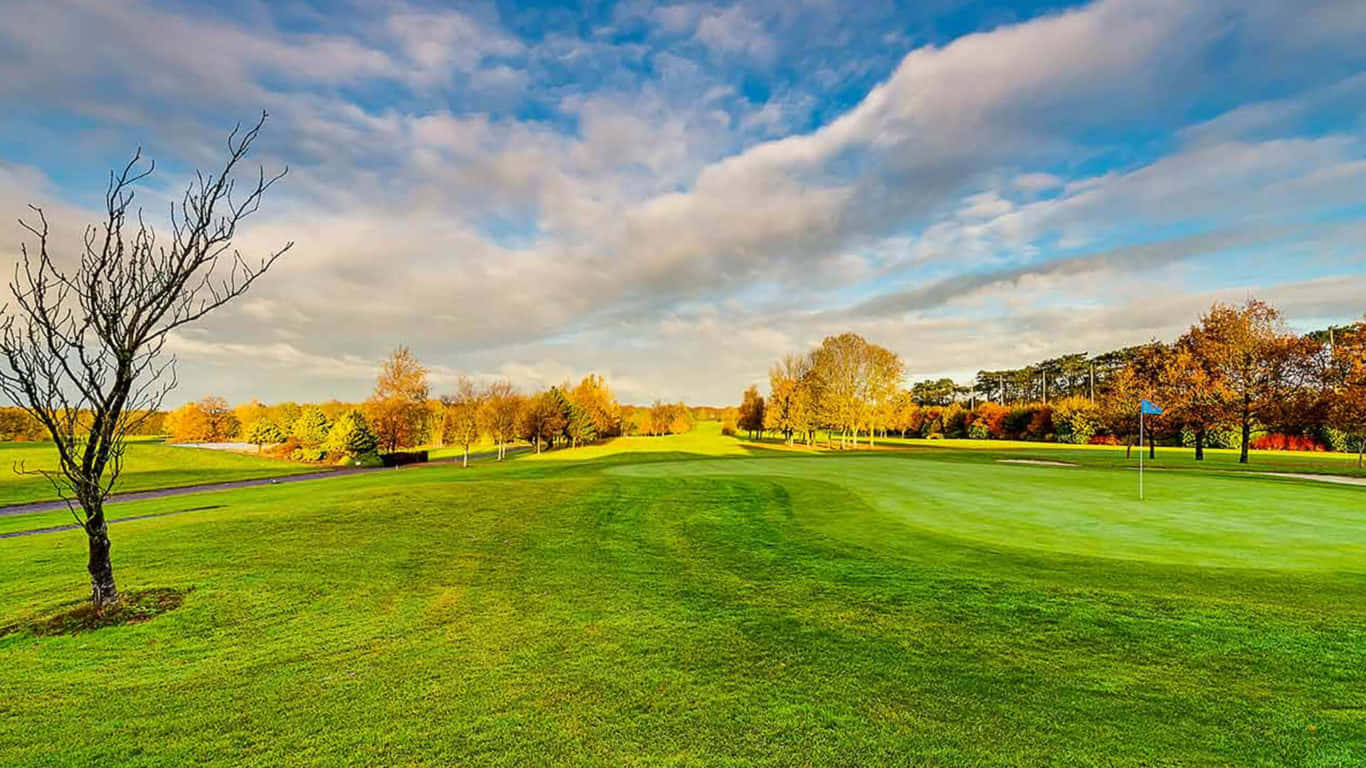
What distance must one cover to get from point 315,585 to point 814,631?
7.11 meters

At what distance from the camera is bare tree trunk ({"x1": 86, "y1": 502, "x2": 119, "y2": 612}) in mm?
6797

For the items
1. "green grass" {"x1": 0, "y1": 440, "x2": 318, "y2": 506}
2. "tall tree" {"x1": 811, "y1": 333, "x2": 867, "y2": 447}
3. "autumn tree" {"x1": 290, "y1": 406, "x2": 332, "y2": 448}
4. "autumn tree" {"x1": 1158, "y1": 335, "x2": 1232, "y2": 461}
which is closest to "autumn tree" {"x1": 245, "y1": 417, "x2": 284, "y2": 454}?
"autumn tree" {"x1": 290, "y1": 406, "x2": 332, "y2": 448}

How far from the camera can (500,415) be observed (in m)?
58.9

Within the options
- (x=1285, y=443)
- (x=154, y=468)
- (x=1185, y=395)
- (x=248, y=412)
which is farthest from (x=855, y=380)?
(x=248, y=412)

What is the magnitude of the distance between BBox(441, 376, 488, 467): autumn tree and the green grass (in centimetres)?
1233

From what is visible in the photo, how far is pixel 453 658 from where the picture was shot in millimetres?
5727

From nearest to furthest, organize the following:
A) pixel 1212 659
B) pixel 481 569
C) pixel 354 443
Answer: pixel 1212 659 < pixel 481 569 < pixel 354 443

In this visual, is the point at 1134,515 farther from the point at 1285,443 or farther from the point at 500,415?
the point at 1285,443

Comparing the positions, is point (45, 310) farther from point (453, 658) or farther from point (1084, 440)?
point (1084, 440)

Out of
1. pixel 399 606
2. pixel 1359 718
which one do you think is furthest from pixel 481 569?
A: pixel 1359 718

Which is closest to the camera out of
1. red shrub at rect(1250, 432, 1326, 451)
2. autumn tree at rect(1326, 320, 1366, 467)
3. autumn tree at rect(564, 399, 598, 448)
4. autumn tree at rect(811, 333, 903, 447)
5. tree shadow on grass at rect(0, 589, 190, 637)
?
tree shadow on grass at rect(0, 589, 190, 637)

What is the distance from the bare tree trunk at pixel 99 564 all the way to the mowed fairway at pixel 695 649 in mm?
714

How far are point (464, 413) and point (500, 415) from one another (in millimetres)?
4843

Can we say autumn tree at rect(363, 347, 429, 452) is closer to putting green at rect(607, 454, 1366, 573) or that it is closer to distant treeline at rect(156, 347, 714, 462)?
distant treeline at rect(156, 347, 714, 462)
